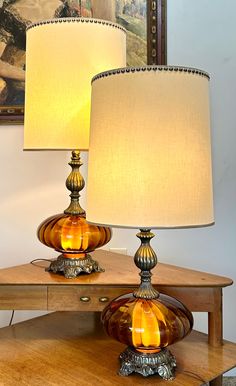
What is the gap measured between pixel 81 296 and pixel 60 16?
1112 millimetres

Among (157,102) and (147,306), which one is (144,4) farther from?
(147,306)

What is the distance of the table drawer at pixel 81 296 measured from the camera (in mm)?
1338

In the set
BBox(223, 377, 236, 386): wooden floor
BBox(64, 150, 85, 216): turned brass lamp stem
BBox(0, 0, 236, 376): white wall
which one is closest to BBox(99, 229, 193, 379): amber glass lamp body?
BBox(64, 150, 85, 216): turned brass lamp stem

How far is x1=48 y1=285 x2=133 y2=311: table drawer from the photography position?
4.39 ft

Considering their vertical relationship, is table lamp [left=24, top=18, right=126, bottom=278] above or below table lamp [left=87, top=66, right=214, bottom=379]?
above

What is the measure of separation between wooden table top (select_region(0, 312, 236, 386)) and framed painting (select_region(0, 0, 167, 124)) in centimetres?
84

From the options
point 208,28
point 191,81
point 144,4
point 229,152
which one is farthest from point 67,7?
point 191,81

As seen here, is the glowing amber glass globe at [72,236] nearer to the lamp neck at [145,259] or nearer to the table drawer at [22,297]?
the table drawer at [22,297]

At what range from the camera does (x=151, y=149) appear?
950 mm

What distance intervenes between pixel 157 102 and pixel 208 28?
106 centimetres

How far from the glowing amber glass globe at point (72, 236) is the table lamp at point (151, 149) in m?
0.40

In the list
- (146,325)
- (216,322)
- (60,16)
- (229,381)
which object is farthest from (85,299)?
(60,16)

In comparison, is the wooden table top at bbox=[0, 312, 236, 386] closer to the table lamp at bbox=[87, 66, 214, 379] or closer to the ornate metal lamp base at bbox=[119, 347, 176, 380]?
the ornate metal lamp base at bbox=[119, 347, 176, 380]

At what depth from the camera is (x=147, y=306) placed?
3.75 ft
